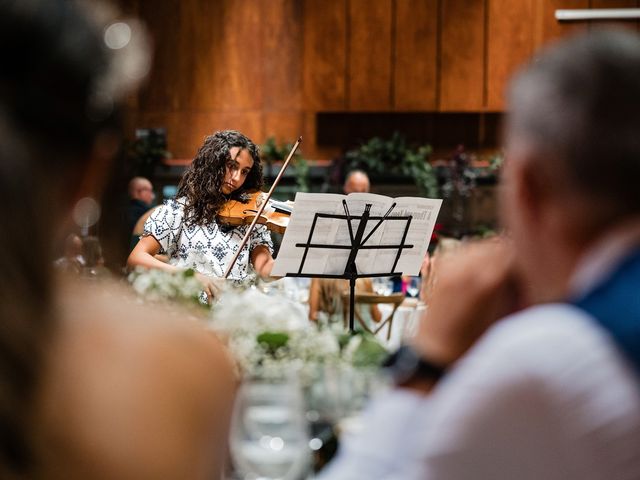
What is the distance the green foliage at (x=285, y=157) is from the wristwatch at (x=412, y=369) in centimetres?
896

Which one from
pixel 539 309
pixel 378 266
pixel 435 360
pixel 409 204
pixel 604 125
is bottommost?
pixel 378 266

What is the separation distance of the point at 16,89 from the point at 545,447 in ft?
1.83

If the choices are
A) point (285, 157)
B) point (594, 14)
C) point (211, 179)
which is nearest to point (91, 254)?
point (211, 179)

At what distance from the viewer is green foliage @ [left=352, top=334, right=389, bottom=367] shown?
6.49ft

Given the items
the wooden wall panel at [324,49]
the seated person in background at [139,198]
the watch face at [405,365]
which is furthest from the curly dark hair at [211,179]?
the wooden wall panel at [324,49]

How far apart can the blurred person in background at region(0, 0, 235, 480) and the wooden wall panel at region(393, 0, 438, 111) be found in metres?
10.5

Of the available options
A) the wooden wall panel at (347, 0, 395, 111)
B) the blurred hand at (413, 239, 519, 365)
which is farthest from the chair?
the wooden wall panel at (347, 0, 395, 111)

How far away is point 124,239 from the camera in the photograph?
9453mm

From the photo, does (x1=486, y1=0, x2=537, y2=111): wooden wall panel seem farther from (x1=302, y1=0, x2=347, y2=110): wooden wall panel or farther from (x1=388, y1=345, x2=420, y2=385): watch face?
(x1=388, y1=345, x2=420, y2=385): watch face

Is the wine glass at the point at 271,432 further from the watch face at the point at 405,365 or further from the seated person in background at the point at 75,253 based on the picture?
the seated person in background at the point at 75,253

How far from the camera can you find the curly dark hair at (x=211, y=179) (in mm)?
5105

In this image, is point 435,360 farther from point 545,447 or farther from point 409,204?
point 409,204

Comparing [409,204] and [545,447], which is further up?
[545,447]

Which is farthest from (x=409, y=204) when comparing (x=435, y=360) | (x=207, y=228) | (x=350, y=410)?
(x=435, y=360)
